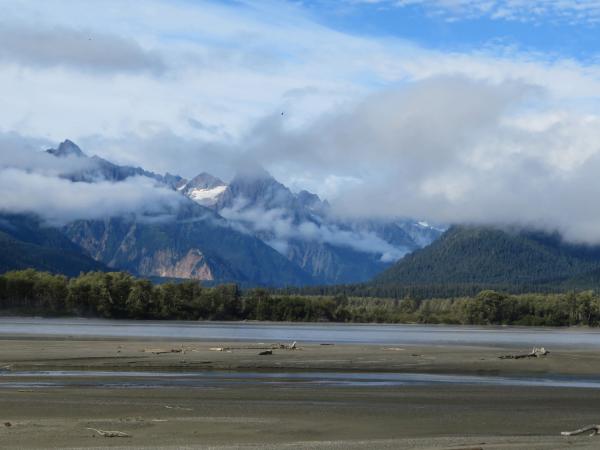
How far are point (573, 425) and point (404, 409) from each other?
729cm

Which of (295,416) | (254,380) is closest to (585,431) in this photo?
(295,416)

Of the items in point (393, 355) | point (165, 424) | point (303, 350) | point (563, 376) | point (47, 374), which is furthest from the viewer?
point (303, 350)

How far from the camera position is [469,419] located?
35906mm

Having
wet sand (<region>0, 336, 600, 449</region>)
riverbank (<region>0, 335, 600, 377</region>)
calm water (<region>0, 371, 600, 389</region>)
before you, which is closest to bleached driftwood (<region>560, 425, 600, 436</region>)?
wet sand (<region>0, 336, 600, 449</region>)

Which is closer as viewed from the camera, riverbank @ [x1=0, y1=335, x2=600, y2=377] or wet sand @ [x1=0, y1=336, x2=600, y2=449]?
wet sand @ [x1=0, y1=336, x2=600, y2=449]

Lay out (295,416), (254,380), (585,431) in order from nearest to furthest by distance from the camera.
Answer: (585,431) < (295,416) < (254,380)

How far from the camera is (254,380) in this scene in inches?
2023

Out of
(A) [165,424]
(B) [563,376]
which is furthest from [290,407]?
(B) [563,376]

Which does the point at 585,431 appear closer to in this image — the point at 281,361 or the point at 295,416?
the point at 295,416

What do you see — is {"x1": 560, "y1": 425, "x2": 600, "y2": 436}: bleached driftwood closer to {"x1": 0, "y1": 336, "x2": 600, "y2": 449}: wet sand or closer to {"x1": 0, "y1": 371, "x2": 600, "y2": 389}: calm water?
{"x1": 0, "y1": 336, "x2": 600, "y2": 449}: wet sand

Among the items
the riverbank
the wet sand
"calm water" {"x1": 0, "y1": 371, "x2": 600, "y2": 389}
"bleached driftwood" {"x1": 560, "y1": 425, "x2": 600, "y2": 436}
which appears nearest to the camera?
the wet sand

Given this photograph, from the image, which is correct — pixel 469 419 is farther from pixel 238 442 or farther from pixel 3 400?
pixel 3 400

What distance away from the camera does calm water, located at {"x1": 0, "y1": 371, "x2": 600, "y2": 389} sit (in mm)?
47438

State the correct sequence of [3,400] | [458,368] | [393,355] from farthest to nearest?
1. [393,355]
2. [458,368]
3. [3,400]
